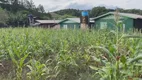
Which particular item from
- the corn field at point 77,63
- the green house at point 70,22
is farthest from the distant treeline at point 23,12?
the corn field at point 77,63

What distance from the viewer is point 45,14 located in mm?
49656

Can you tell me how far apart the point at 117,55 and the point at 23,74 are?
200 centimetres

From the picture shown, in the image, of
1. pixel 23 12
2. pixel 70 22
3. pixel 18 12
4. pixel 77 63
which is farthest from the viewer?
pixel 23 12

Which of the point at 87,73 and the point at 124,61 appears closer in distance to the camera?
the point at 124,61

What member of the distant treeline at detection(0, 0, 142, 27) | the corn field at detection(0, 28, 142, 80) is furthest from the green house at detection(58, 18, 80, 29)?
the corn field at detection(0, 28, 142, 80)

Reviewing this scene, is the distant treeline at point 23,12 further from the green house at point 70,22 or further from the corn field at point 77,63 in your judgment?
the corn field at point 77,63

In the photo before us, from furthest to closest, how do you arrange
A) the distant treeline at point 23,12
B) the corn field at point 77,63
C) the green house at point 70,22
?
the distant treeline at point 23,12 < the green house at point 70,22 < the corn field at point 77,63

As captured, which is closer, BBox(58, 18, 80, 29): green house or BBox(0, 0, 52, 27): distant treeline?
BBox(58, 18, 80, 29): green house

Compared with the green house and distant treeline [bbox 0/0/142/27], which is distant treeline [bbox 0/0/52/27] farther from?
the green house

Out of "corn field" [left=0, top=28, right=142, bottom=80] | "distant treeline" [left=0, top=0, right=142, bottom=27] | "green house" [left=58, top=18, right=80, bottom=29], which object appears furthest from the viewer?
"distant treeline" [left=0, top=0, right=142, bottom=27]

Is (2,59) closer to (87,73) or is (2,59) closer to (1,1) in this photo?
(87,73)

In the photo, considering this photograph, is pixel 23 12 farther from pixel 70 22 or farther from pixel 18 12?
pixel 70 22

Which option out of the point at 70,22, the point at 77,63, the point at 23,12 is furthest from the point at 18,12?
the point at 77,63

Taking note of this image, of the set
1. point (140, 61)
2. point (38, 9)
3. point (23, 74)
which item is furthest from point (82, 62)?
point (38, 9)
